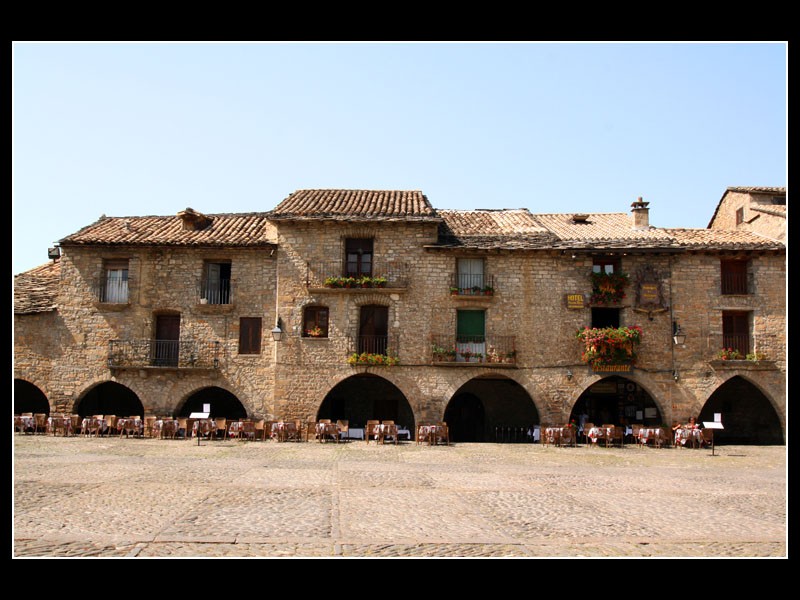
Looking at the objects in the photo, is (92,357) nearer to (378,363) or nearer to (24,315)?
(24,315)

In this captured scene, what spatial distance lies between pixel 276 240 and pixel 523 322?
375 inches

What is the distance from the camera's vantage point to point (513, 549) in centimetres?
795

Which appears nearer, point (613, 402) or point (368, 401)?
point (613, 402)

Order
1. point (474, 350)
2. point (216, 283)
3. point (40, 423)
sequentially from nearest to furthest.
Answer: point (40, 423) < point (474, 350) < point (216, 283)

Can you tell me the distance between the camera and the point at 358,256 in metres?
23.8

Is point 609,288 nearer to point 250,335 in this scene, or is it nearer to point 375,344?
point 375,344

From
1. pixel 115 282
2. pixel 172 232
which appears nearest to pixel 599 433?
pixel 172 232

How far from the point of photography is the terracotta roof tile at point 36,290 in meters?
24.2

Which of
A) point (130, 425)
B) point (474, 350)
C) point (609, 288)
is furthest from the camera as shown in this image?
point (609, 288)

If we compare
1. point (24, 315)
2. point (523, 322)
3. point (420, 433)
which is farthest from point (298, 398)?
point (24, 315)

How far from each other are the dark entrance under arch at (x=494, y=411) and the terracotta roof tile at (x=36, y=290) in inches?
623

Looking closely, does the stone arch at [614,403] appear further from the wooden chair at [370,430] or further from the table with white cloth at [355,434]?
the table with white cloth at [355,434]

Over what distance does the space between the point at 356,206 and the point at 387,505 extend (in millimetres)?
15700

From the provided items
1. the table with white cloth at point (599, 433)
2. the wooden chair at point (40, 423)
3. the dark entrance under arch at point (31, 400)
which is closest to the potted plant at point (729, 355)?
the table with white cloth at point (599, 433)
